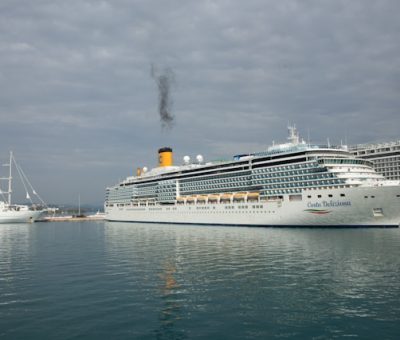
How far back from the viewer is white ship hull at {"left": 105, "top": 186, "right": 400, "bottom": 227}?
5034 cm

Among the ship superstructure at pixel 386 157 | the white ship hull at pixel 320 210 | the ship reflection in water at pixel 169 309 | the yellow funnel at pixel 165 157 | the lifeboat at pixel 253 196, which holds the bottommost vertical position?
the ship reflection in water at pixel 169 309

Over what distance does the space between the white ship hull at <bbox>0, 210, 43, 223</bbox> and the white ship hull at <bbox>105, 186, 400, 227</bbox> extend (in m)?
62.9

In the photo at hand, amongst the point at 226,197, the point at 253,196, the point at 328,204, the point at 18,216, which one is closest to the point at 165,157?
the point at 226,197

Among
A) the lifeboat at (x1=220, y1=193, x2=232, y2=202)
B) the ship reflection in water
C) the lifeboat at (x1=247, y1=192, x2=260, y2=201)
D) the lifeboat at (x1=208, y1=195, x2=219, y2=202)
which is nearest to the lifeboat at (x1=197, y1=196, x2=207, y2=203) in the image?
the lifeboat at (x1=208, y1=195, x2=219, y2=202)

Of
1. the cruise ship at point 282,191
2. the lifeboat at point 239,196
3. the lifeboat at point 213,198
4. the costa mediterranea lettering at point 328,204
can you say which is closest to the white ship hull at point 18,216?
the cruise ship at point 282,191

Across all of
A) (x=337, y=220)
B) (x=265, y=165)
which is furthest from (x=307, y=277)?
(x=265, y=165)

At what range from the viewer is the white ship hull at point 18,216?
109 meters

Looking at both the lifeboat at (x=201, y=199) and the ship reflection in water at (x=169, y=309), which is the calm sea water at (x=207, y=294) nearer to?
the ship reflection in water at (x=169, y=309)

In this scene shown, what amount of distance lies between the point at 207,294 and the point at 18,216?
10605 centimetres

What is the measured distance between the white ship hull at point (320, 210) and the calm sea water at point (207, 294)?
1569 centimetres

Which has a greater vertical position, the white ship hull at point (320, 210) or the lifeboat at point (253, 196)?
the lifeboat at point (253, 196)

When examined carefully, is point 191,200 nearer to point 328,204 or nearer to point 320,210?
point 320,210

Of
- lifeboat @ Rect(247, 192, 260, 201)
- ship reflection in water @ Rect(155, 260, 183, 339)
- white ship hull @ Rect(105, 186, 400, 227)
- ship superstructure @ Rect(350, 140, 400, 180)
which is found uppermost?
ship superstructure @ Rect(350, 140, 400, 180)

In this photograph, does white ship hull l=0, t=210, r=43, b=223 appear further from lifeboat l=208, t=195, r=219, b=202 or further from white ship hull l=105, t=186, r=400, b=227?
lifeboat l=208, t=195, r=219, b=202
